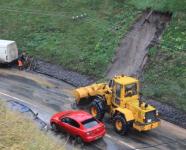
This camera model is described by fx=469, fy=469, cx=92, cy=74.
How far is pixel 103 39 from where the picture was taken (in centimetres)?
3906

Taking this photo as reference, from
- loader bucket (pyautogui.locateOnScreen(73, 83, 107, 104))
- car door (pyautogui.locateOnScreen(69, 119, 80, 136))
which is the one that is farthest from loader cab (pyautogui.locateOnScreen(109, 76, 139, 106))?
car door (pyautogui.locateOnScreen(69, 119, 80, 136))

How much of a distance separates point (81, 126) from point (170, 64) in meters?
11.3

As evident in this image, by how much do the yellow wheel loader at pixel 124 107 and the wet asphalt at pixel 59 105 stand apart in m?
0.80

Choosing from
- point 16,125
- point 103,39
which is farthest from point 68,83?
point 16,125

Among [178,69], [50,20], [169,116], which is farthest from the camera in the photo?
[50,20]

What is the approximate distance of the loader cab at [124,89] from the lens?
26792 millimetres

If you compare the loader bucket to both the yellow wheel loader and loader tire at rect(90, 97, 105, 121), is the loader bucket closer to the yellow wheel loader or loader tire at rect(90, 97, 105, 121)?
the yellow wheel loader

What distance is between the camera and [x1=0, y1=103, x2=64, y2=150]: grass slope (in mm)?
16172

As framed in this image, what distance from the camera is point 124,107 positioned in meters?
27.1

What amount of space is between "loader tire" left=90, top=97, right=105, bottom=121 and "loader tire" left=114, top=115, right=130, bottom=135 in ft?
4.39

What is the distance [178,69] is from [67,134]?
10.9 meters

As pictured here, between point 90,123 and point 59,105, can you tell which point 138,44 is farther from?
point 90,123

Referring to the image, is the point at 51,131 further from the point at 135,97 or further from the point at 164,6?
the point at 164,6

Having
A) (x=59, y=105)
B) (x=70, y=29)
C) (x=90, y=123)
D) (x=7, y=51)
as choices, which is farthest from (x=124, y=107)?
(x=70, y=29)
